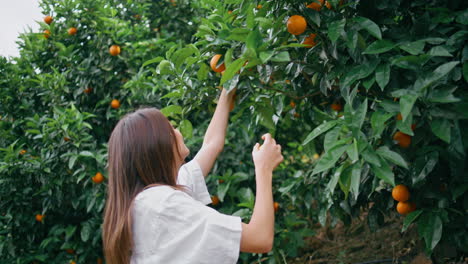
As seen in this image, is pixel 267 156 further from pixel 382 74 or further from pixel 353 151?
pixel 382 74

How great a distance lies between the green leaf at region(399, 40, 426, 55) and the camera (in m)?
1.29

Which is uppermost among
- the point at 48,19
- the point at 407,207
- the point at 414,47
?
the point at 48,19

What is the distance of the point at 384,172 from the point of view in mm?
1182

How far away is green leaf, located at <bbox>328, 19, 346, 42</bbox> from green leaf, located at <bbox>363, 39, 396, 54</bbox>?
0.11 meters

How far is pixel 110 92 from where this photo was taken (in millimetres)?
3531

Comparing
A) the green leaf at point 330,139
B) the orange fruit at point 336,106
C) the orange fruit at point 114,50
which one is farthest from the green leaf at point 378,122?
the orange fruit at point 114,50

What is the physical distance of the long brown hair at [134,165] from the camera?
1323 millimetres

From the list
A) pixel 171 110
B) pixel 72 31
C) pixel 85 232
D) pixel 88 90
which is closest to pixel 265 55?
pixel 171 110

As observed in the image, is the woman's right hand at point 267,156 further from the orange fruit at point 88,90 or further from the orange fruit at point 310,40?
the orange fruit at point 88,90

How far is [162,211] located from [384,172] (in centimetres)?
60

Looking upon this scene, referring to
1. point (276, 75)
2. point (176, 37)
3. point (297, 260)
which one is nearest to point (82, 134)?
point (176, 37)

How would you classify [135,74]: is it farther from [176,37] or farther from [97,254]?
[97,254]

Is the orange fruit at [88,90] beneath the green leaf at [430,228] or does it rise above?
above

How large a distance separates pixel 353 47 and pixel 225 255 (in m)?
0.72
